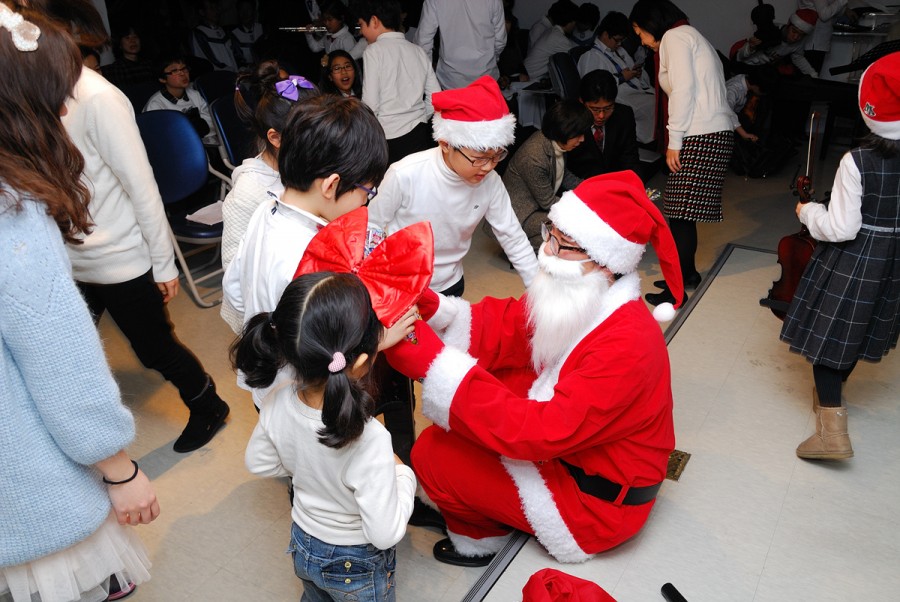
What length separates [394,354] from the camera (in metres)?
1.78

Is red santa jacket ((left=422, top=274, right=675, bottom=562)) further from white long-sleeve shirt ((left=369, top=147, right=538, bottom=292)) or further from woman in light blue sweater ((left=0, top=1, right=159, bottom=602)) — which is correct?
woman in light blue sweater ((left=0, top=1, right=159, bottom=602))

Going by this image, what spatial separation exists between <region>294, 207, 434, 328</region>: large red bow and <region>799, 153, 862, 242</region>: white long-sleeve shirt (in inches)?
61.0

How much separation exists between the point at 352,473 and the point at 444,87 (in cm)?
427

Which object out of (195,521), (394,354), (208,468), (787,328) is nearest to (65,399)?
(394,354)

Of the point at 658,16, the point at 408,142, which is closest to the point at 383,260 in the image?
the point at 658,16

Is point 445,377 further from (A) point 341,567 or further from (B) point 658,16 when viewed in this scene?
(B) point 658,16

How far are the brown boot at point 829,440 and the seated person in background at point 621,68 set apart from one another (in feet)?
11.4

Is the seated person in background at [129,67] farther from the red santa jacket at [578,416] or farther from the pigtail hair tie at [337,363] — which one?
the pigtail hair tie at [337,363]

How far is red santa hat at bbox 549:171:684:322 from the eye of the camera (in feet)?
6.18

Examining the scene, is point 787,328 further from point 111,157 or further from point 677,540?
point 111,157

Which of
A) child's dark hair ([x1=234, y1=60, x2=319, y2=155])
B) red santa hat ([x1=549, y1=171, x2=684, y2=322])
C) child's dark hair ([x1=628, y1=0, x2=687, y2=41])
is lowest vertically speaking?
red santa hat ([x1=549, y1=171, x2=684, y2=322])

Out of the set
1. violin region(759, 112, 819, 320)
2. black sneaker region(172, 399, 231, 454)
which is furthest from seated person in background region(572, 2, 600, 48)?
black sneaker region(172, 399, 231, 454)

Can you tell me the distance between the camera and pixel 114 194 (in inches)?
88.6

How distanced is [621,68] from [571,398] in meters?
4.53
